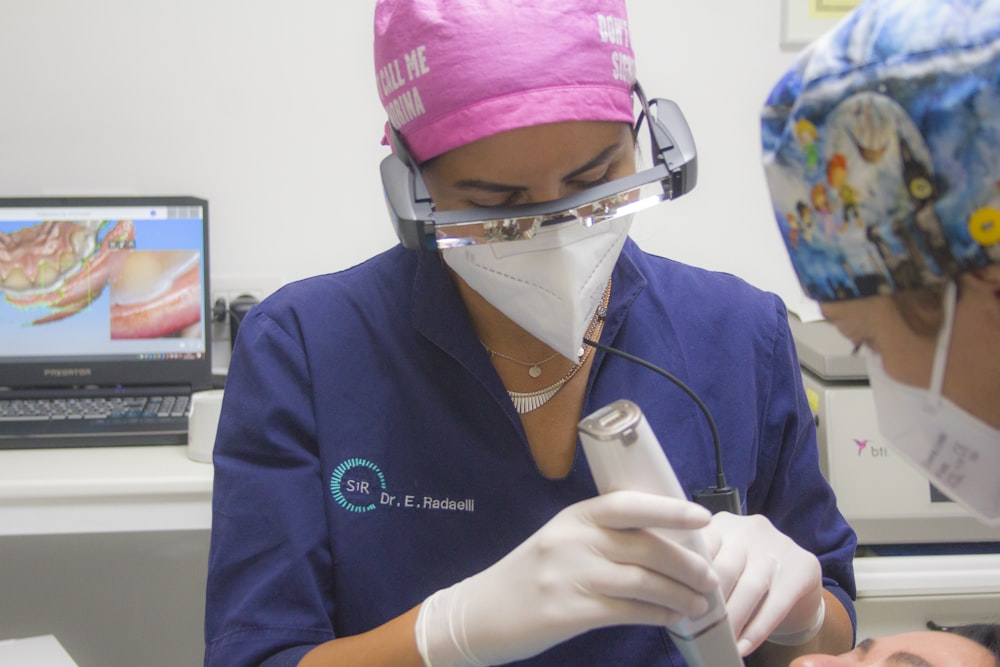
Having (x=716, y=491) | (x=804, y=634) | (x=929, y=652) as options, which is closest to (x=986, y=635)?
(x=929, y=652)

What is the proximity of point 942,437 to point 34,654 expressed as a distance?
1.45 metres

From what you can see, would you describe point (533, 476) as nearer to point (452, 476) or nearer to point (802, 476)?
point (452, 476)

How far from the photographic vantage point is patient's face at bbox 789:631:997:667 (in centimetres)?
87

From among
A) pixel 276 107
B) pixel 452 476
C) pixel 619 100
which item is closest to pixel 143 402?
pixel 276 107

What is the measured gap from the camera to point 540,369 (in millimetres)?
1027

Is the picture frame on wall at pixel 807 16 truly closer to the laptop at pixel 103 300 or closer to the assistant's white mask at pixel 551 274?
the assistant's white mask at pixel 551 274

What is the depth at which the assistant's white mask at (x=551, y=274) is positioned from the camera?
0.87 meters

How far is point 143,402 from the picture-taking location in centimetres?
178

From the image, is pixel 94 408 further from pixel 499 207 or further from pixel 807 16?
pixel 807 16

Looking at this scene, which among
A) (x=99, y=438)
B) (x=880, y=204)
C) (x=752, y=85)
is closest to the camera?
(x=880, y=204)

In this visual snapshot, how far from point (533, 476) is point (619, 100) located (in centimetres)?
43

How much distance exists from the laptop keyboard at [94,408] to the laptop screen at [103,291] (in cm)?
5

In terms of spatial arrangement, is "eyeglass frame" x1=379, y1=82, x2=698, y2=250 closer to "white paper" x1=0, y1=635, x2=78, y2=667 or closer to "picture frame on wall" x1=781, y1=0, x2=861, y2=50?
"white paper" x1=0, y1=635, x2=78, y2=667

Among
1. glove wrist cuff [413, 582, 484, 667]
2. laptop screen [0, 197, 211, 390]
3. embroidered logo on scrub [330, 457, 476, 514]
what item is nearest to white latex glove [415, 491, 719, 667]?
glove wrist cuff [413, 582, 484, 667]
